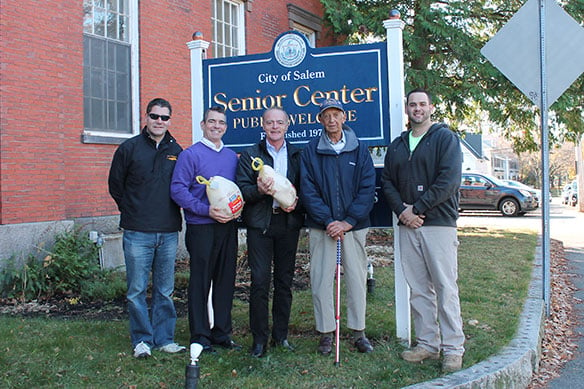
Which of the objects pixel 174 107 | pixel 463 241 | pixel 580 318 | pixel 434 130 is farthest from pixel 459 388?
pixel 463 241

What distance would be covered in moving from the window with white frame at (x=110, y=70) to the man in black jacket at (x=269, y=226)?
14.8ft

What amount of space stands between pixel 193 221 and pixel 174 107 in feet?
18.3

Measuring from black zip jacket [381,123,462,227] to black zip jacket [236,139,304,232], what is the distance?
0.77 meters

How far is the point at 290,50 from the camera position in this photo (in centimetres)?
528

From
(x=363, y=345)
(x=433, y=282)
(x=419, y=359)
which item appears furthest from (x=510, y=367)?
(x=363, y=345)

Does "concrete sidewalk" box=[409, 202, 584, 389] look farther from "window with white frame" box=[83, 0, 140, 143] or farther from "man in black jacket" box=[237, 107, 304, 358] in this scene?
"window with white frame" box=[83, 0, 140, 143]

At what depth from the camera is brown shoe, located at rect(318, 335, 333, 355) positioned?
4504mm

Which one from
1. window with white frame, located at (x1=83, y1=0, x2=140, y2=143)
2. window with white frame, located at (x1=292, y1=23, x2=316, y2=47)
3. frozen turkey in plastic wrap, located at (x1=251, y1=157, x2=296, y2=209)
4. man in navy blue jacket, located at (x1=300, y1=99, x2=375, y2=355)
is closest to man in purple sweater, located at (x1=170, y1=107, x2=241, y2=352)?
frozen turkey in plastic wrap, located at (x1=251, y1=157, x2=296, y2=209)

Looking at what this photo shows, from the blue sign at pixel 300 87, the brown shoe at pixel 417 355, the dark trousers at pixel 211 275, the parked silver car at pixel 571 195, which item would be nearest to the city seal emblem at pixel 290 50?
the blue sign at pixel 300 87

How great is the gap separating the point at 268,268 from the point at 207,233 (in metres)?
0.57

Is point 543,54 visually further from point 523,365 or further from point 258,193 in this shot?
point 258,193

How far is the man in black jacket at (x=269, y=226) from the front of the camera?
4438 mm

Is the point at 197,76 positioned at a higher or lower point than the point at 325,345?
higher

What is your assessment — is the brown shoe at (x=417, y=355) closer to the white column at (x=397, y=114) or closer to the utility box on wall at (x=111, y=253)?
the white column at (x=397, y=114)
